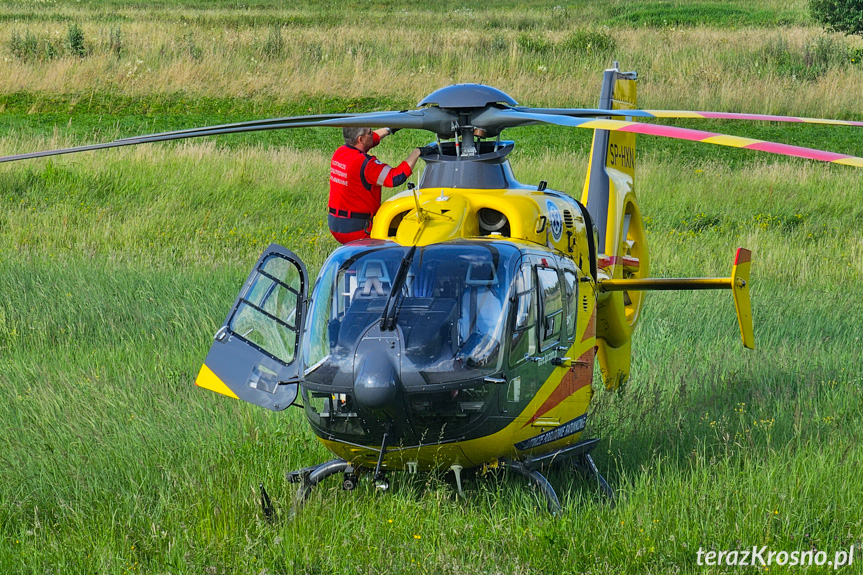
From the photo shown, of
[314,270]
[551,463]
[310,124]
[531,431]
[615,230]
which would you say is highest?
[310,124]

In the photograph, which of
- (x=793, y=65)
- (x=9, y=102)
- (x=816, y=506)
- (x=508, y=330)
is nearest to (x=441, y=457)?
(x=508, y=330)

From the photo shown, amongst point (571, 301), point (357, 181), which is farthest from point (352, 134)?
point (571, 301)

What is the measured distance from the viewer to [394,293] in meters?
4.64

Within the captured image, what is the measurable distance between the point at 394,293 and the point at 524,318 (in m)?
0.69

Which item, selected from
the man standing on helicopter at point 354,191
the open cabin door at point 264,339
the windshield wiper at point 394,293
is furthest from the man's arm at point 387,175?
the windshield wiper at point 394,293

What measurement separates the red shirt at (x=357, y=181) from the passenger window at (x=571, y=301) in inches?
69.7

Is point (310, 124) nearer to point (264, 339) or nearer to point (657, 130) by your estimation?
point (264, 339)

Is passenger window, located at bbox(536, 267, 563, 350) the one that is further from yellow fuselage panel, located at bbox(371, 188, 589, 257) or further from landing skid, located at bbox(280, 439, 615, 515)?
landing skid, located at bbox(280, 439, 615, 515)

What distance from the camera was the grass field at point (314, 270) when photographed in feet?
15.7

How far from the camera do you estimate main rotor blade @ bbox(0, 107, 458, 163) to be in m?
4.86

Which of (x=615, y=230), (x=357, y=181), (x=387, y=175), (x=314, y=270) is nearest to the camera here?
(x=387, y=175)

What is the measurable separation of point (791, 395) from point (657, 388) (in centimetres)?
103

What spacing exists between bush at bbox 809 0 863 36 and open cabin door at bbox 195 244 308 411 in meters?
25.1
